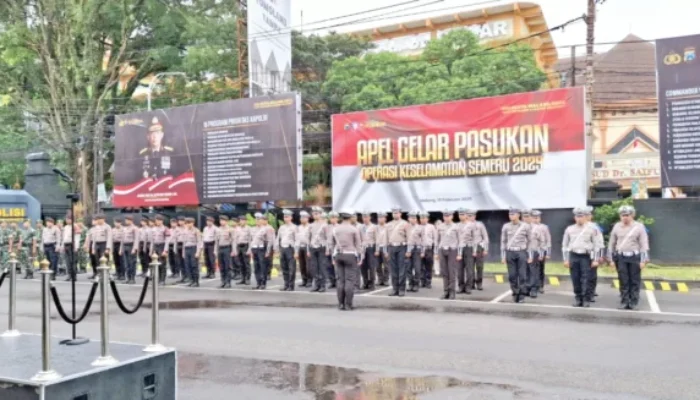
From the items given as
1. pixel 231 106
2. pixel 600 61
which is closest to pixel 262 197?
pixel 231 106

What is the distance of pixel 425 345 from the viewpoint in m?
8.28

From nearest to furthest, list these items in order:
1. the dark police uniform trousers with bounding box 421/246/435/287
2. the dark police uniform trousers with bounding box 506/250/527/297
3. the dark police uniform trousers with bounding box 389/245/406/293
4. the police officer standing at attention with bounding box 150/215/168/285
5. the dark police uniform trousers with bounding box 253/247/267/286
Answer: the dark police uniform trousers with bounding box 506/250/527/297, the dark police uniform trousers with bounding box 389/245/406/293, the dark police uniform trousers with bounding box 421/246/435/287, the dark police uniform trousers with bounding box 253/247/267/286, the police officer standing at attention with bounding box 150/215/168/285

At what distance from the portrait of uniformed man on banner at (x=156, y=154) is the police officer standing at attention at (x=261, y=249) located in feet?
23.8

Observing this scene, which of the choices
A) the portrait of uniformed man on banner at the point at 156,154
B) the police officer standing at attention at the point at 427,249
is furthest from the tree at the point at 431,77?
the police officer standing at attention at the point at 427,249

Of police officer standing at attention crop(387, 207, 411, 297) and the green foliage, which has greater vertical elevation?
the green foliage

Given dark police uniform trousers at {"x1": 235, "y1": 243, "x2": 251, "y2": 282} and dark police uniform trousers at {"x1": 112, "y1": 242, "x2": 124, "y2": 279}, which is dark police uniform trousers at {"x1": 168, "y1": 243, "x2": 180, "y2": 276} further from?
dark police uniform trousers at {"x1": 235, "y1": 243, "x2": 251, "y2": 282}

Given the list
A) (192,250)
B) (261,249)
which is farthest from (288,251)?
(192,250)

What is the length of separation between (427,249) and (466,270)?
3.74ft

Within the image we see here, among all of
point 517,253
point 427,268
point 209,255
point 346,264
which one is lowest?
point 427,268

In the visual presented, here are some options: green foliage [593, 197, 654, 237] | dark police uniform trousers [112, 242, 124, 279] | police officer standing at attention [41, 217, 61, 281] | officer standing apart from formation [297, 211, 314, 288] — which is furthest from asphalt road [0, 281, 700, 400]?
police officer standing at attention [41, 217, 61, 281]

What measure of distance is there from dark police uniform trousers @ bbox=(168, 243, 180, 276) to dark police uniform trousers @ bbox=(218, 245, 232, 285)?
1708 mm

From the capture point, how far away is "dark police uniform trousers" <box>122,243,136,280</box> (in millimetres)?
17953

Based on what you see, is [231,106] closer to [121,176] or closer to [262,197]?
[262,197]

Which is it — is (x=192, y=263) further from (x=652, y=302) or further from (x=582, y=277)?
(x=652, y=302)
